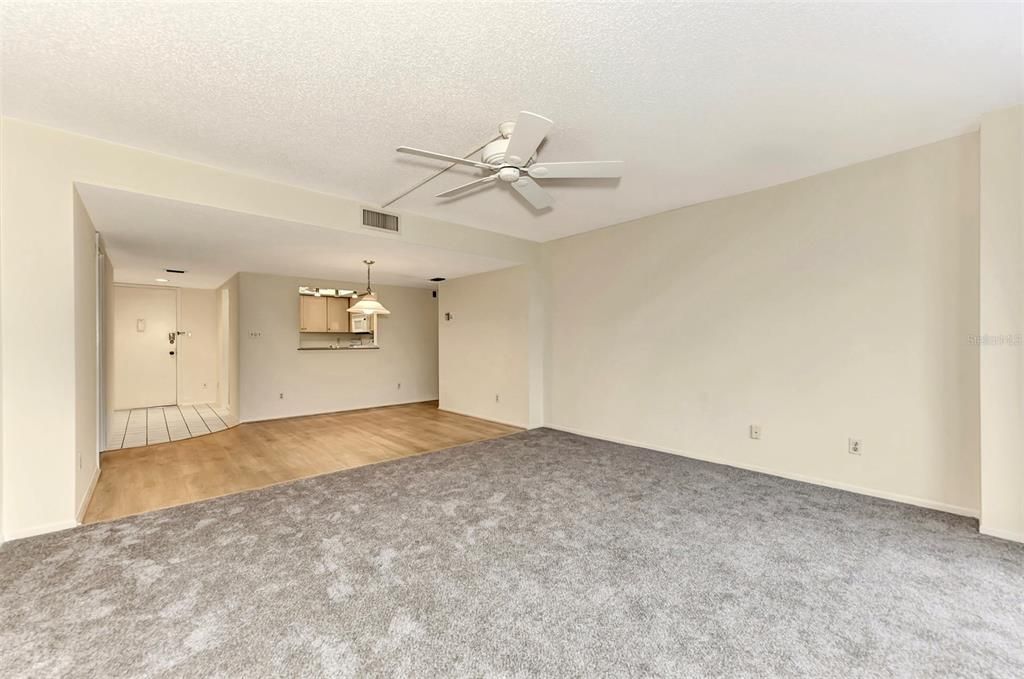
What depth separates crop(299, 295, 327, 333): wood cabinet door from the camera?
23.2ft

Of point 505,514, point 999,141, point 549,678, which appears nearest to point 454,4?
point 549,678

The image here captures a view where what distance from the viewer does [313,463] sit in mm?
4309

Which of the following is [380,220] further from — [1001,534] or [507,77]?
[1001,534]

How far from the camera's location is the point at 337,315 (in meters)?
7.46

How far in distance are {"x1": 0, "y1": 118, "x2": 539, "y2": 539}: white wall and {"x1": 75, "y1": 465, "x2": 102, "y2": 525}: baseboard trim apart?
128 mm

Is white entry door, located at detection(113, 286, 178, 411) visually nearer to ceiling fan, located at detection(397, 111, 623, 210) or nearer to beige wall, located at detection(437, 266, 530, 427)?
beige wall, located at detection(437, 266, 530, 427)

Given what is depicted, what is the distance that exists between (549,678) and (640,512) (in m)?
1.69

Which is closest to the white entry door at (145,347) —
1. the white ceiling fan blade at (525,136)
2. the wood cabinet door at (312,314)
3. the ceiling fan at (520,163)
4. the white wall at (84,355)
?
the wood cabinet door at (312,314)

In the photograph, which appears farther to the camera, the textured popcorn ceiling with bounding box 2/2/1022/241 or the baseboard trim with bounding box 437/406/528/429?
the baseboard trim with bounding box 437/406/528/429

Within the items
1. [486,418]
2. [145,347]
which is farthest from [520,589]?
[145,347]

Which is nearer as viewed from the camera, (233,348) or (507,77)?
(507,77)

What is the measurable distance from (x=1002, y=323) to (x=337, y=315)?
7978 millimetres

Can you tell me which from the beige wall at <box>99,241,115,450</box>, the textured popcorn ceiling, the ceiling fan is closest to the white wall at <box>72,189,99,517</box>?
the beige wall at <box>99,241,115,450</box>

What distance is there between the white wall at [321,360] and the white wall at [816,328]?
178 inches
